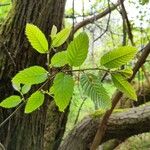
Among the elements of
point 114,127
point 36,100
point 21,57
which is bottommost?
point 114,127

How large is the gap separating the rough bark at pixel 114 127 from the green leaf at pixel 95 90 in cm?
250

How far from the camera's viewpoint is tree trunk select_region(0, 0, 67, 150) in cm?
206

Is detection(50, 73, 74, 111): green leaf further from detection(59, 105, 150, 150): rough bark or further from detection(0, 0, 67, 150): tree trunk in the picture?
detection(59, 105, 150, 150): rough bark

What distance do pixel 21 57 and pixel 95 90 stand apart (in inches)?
63.2

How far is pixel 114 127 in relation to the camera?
310 centimetres

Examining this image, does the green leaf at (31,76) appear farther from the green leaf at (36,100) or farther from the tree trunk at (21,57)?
the tree trunk at (21,57)

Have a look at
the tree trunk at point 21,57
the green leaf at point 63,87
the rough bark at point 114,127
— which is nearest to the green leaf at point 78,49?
the green leaf at point 63,87

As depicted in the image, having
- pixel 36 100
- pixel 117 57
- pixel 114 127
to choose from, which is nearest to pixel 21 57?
pixel 114 127

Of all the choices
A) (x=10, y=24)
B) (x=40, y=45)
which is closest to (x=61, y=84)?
(x=40, y=45)

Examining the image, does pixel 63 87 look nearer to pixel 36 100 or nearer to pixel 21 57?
pixel 36 100

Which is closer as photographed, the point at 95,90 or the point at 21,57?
the point at 95,90

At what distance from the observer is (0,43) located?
2168 mm

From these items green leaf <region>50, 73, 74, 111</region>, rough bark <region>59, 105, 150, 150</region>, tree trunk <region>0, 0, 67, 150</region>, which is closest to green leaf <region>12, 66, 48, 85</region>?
green leaf <region>50, 73, 74, 111</region>

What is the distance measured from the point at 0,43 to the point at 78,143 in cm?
127
